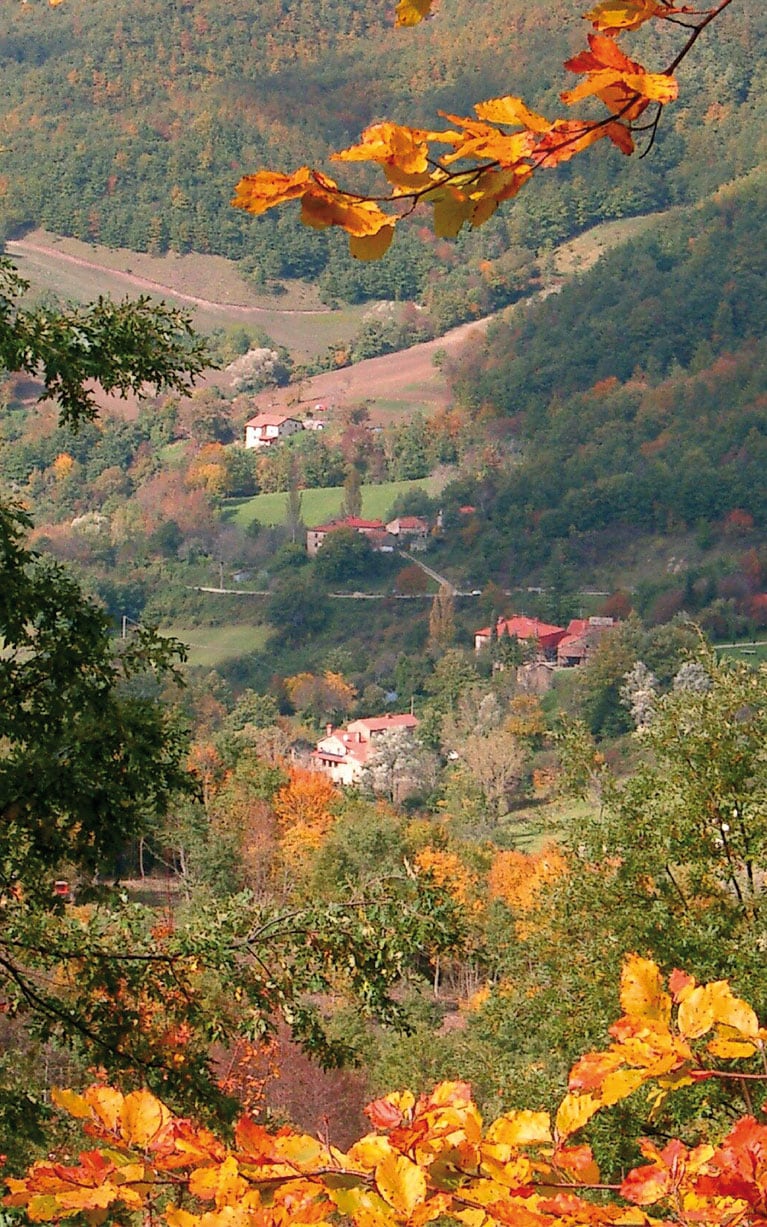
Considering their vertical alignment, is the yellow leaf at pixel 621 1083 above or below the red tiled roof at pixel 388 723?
above

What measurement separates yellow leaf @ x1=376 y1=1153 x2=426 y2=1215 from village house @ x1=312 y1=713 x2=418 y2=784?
38.4 metres

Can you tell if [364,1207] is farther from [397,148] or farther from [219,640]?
[219,640]

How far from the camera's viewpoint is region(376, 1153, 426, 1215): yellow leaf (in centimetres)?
101

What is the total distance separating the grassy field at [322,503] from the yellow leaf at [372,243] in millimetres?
73014

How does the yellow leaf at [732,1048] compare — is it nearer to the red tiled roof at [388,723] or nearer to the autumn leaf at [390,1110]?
the autumn leaf at [390,1110]

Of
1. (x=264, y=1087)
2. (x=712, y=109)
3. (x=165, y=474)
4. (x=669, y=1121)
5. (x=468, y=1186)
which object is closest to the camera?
(x=468, y=1186)

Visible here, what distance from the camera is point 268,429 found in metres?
84.9

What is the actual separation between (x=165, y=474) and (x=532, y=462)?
23.4 metres

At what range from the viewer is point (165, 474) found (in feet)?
279

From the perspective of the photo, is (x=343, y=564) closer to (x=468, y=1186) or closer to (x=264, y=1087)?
(x=264, y=1087)

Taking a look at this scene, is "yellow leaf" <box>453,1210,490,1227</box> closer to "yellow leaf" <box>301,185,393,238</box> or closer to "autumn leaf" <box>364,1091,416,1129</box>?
"autumn leaf" <box>364,1091,416,1129</box>

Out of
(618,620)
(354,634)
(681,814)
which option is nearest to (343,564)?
(354,634)

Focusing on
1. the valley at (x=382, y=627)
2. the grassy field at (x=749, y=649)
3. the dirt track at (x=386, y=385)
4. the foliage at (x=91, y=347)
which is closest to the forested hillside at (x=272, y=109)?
the valley at (x=382, y=627)

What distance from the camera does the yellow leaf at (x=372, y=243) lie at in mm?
874
